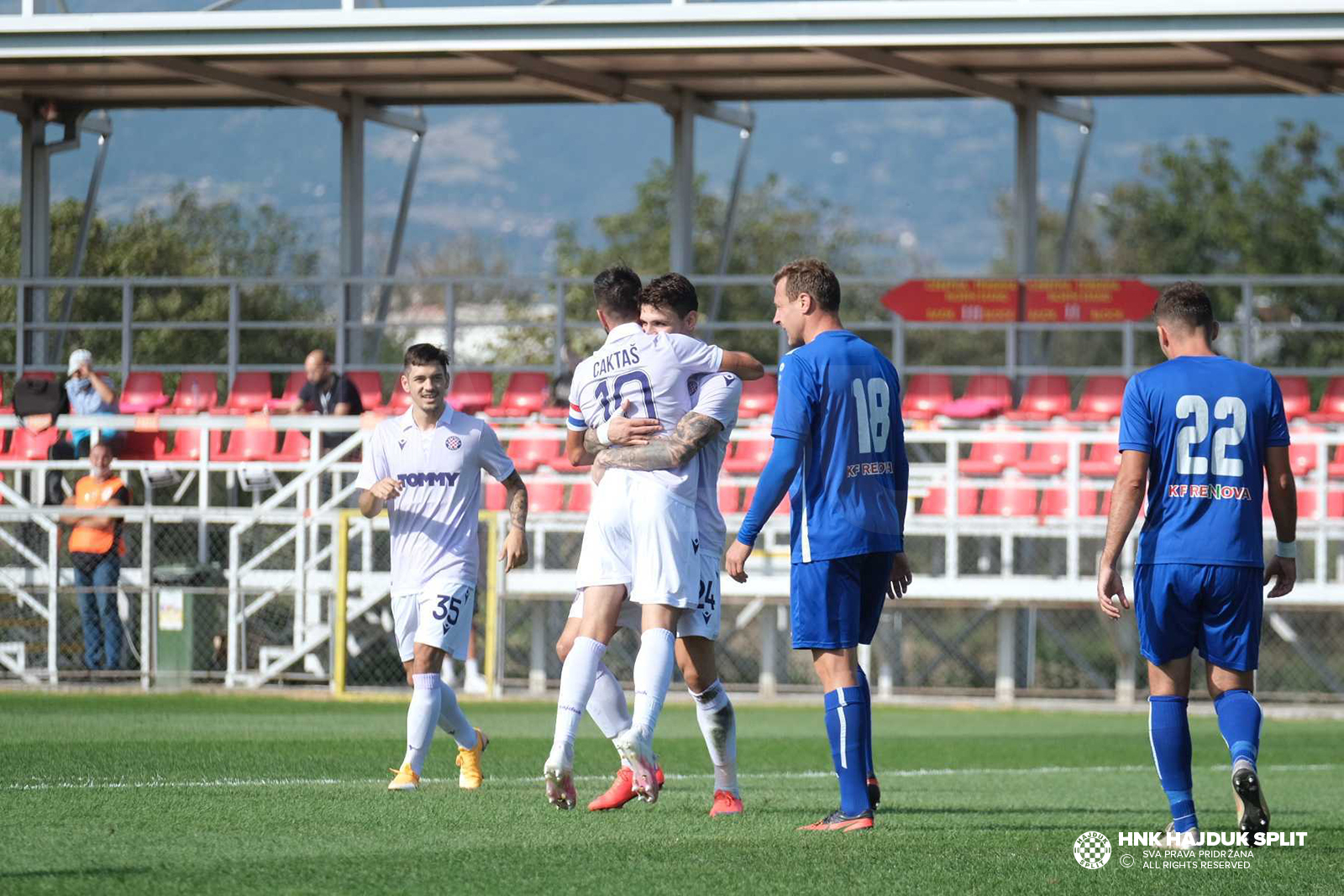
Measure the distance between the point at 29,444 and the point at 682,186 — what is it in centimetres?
845

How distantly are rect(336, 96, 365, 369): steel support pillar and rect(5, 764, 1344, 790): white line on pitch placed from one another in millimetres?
14115

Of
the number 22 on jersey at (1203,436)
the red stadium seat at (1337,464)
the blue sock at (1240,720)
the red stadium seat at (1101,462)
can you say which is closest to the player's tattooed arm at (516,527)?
the number 22 on jersey at (1203,436)

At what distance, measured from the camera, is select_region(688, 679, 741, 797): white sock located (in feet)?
24.0

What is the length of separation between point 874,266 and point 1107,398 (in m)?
46.4

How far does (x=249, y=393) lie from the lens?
22.1 meters

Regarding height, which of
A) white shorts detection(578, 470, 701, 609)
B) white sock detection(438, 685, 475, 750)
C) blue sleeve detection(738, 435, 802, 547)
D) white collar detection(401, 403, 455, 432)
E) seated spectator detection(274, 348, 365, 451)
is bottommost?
white sock detection(438, 685, 475, 750)

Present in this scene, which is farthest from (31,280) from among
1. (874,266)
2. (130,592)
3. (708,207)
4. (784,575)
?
(874,266)

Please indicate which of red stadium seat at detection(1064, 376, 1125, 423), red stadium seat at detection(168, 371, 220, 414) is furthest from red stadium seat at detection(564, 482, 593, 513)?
red stadium seat at detection(1064, 376, 1125, 423)

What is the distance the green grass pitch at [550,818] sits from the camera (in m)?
5.69

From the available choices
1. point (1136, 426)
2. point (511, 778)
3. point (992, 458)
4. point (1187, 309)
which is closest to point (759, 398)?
point (992, 458)

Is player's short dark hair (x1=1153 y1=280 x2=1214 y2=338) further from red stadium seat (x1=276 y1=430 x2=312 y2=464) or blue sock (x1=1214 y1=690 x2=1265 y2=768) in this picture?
red stadium seat (x1=276 y1=430 x2=312 y2=464)

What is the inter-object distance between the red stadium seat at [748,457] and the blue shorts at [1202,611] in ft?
38.5

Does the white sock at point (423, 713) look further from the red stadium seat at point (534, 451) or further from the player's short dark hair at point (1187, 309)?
the red stadium seat at point (534, 451)

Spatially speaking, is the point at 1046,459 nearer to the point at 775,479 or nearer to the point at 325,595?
the point at 325,595
